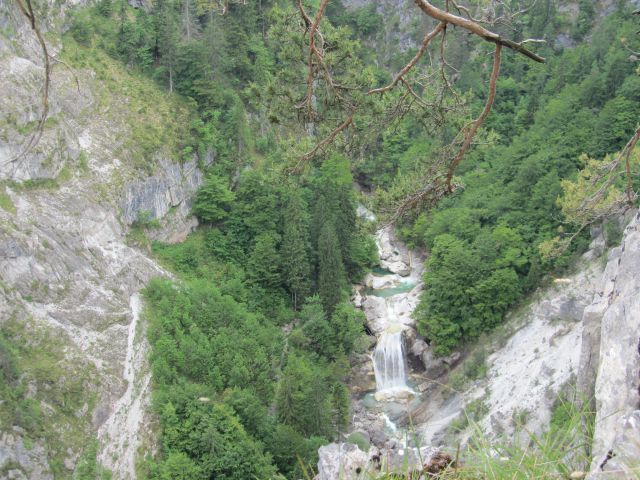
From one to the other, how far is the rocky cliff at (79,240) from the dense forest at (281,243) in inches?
33.9

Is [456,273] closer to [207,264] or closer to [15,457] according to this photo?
[207,264]

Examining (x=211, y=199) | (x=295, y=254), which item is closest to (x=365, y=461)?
(x=295, y=254)

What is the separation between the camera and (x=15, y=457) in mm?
15914

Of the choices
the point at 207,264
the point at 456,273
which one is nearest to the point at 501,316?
the point at 456,273

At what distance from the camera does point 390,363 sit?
84.1 ft

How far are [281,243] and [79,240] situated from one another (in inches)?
389

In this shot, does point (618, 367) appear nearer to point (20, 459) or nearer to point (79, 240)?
point (20, 459)

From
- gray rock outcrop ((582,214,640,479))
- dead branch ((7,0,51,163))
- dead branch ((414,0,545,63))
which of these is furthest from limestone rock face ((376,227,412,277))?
dead branch ((7,0,51,163))

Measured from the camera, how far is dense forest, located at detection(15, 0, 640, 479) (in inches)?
752

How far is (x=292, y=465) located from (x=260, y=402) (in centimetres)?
278

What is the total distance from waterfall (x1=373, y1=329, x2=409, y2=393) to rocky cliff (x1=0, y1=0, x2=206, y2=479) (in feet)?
34.5

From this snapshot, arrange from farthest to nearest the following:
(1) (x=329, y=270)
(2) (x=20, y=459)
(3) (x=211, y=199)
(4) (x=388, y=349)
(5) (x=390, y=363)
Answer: (3) (x=211, y=199) < (1) (x=329, y=270) < (4) (x=388, y=349) < (5) (x=390, y=363) < (2) (x=20, y=459)

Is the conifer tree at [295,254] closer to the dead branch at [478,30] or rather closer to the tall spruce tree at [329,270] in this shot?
the tall spruce tree at [329,270]

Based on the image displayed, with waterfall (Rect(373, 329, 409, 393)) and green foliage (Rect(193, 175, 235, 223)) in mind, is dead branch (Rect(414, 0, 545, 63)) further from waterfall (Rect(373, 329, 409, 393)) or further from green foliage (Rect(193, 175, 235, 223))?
green foliage (Rect(193, 175, 235, 223))
